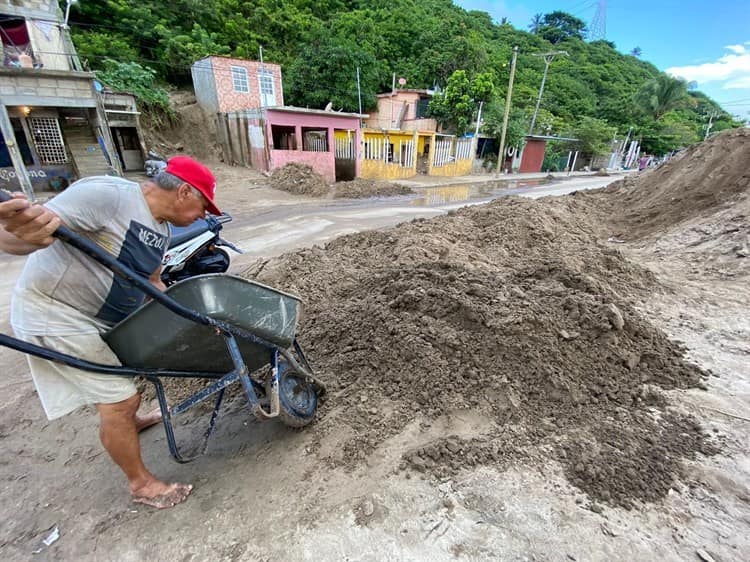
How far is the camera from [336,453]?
82.5 inches

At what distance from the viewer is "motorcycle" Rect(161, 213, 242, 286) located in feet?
12.5

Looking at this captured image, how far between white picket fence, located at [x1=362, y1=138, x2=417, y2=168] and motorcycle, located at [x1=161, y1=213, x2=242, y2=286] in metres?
13.7

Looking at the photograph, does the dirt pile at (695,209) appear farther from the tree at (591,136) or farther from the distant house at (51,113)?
the tree at (591,136)

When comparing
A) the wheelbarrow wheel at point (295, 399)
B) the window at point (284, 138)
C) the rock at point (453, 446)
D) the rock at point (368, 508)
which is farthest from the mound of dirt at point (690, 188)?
the window at point (284, 138)

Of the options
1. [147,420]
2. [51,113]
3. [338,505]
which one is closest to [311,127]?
[51,113]

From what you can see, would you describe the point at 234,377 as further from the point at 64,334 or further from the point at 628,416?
the point at 628,416

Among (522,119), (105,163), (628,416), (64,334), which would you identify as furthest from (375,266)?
(522,119)

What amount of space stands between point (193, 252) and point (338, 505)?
3.22 metres

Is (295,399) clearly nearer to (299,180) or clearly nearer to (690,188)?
(690,188)

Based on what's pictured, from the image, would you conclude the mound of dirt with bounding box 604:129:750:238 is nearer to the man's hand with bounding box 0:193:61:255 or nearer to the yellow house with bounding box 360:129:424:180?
the man's hand with bounding box 0:193:61:255

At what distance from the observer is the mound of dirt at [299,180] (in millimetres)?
13055

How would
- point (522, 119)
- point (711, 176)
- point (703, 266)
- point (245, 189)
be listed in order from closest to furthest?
point (703, 266) < point (711, 176) < point (245, 189) < point (522, 119)

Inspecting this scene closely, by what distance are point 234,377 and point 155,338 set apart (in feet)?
1.37

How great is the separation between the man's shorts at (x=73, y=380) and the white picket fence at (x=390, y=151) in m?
16.4
